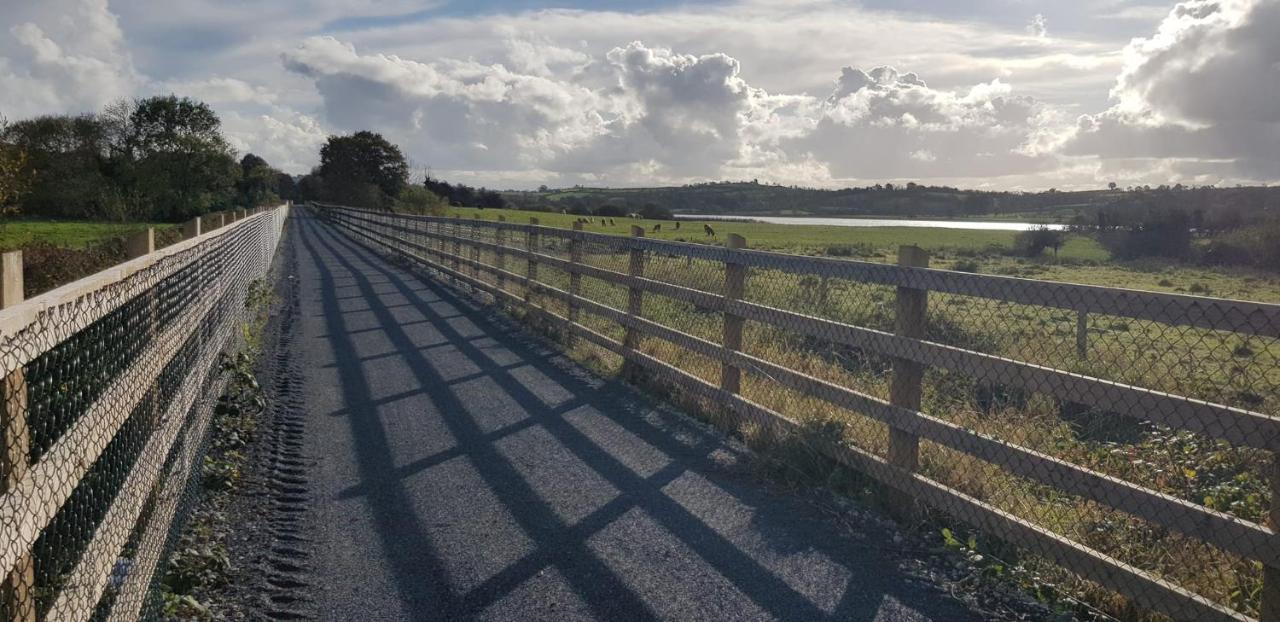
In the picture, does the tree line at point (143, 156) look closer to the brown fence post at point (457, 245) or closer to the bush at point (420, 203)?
the bush at point (420, 203)

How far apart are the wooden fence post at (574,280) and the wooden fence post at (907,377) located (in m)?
6.33

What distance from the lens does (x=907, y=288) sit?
17.7 feet

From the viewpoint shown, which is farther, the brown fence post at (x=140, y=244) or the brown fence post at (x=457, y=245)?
the brown fence post at (x=457, y=245)

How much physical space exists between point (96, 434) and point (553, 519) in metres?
2.62

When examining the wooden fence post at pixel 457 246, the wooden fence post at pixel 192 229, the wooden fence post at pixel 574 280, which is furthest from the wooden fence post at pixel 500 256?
the wooden fence post at pixel 192 229

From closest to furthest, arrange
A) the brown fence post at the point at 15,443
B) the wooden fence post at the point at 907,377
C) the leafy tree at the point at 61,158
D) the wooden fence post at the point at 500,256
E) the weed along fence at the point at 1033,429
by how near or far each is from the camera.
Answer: the brown fence post at the point at 15,443 → the weed along fence at the point at 1033,429 → the wooden fence post at the point at 907,377 → the wooden fence post at the point at 500,256 → the leafy tree at the point at 61,158

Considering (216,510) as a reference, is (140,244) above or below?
above

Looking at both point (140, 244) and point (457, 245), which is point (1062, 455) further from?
point (457, 245)

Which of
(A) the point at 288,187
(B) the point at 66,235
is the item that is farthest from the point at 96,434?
(A) the point at 288,187

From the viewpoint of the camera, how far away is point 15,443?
2.46 metres

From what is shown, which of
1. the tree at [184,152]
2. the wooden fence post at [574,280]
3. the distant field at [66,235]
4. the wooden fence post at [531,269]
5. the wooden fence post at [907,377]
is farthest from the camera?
the tree at [184,152]

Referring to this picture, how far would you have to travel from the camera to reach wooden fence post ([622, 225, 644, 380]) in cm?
947

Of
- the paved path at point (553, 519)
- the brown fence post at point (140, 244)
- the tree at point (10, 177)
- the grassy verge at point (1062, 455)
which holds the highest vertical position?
the tree at point (10, 177)

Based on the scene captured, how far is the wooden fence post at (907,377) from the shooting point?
5.38m
